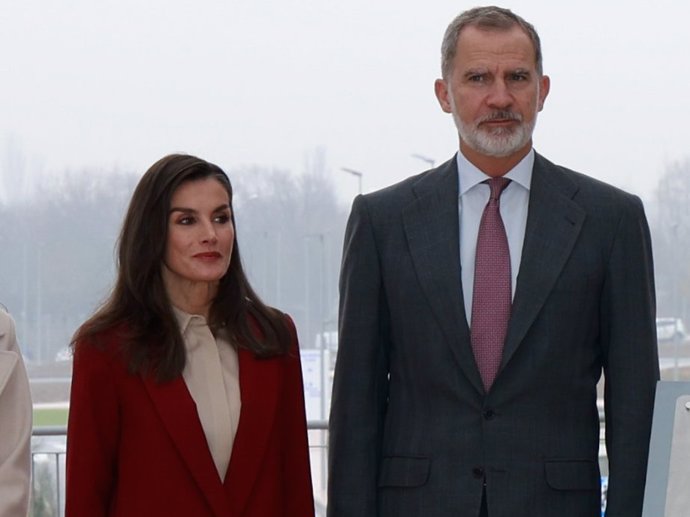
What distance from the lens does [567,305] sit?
6.84ft

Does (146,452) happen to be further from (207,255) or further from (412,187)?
(412,187)

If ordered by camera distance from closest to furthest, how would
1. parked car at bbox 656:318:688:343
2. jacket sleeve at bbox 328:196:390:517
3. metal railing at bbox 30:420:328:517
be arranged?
jacket sleeve at bbox 328:196:390:517 → metal railing at bbox 30:420:328:517 → parked car at bbox 656:318:688:343

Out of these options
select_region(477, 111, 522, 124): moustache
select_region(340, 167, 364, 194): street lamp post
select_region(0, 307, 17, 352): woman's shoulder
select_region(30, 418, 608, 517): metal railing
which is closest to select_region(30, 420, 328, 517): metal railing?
select_region(30, 418, 608, 517): metal railing

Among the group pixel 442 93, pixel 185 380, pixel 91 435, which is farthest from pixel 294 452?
pixel 442 93

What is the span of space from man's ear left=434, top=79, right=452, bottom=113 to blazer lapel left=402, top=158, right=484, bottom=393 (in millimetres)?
95

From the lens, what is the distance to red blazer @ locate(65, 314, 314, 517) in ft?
6.66

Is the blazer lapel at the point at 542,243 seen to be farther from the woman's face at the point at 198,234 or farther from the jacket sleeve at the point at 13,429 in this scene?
the jacket sleeve at the point at 13,429

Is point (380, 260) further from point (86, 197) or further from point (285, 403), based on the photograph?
point (86, 197)

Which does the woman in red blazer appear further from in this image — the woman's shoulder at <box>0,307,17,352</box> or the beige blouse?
the woman's shoulder at <box>0,307,17,352</box>

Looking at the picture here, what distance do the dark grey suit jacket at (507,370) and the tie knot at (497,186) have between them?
5 cm

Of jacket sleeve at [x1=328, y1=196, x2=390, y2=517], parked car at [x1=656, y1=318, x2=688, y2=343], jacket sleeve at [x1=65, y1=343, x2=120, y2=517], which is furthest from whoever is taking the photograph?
parked car at [x1=656, y1=318, x2=688, y2=343]

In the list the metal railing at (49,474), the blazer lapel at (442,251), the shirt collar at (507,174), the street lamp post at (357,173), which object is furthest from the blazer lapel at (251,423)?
the street lamp post at (357,173)

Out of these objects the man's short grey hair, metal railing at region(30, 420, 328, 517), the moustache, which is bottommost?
metal railing at region(30, 420, 328, 517)

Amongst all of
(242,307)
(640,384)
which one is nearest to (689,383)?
(640,384)
